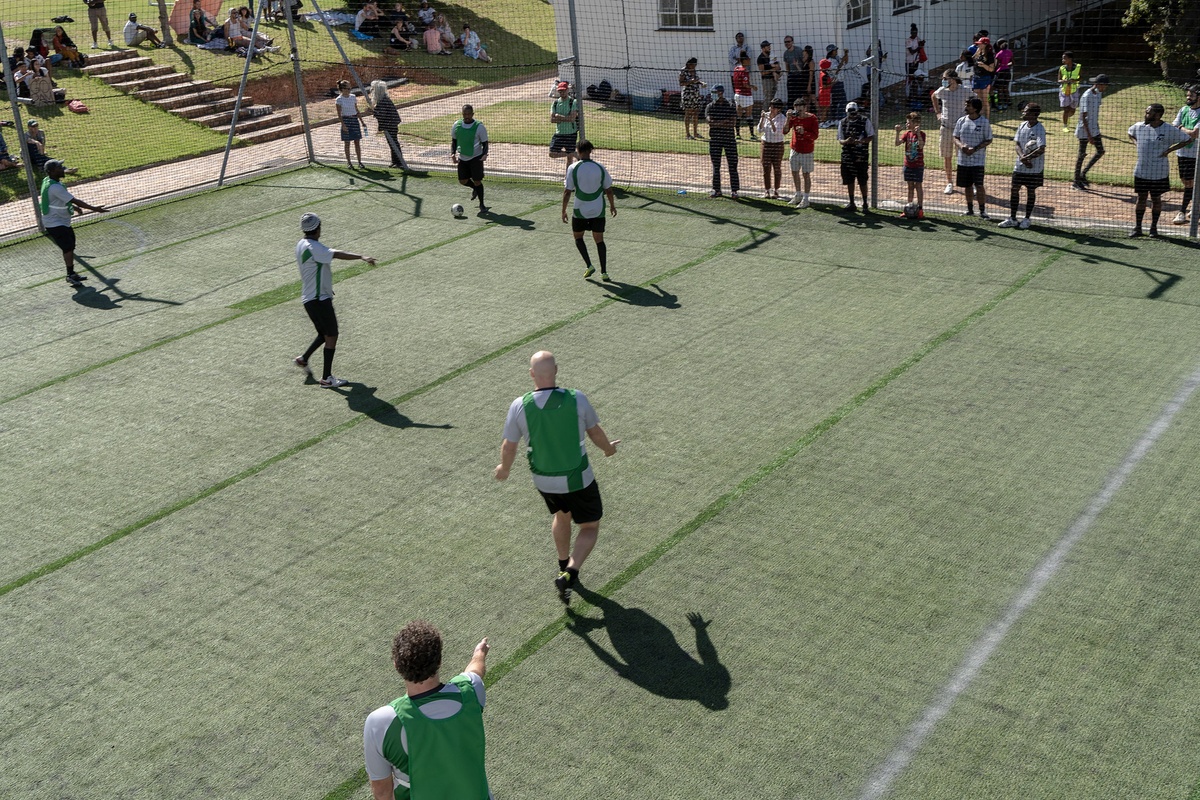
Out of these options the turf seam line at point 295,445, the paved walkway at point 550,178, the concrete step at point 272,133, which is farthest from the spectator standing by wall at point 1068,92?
the concrete step at point 272,133

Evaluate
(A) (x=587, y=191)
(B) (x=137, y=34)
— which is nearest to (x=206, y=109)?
(B) (x=137, y=34)

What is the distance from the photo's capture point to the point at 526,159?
2212cm

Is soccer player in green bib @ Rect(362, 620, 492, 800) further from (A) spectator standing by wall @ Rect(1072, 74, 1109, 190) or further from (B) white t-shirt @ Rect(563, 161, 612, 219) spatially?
(A) spectator standing by wall @ Rect(1072, 74, 1109, 190)

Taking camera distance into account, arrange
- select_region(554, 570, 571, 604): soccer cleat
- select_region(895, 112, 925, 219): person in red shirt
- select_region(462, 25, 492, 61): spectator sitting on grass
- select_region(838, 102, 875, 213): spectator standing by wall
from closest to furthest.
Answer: select_region(554, 570, 571, 604): soccer cleat → select_region(895, 112, 925, 219): person in red shirt → select_region(838, 102, 875, 213): spectator standing by wall → select_region(462, 25, 492, 61): spectator sitting on grass

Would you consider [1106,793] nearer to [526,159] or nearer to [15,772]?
[15,772]

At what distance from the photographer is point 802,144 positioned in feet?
55.9

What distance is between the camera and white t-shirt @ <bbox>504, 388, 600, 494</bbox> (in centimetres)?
742

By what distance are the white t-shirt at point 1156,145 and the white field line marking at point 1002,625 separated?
17.8ft

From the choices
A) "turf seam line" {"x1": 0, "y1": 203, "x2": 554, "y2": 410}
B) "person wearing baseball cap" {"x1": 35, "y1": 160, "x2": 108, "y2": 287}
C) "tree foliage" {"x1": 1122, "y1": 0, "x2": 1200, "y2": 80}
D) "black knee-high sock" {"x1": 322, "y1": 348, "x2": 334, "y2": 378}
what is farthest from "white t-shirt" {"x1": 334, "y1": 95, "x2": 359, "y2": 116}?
"tree foliage" {"x1": 1122, "y1": 0, "x2": 1200, "y2": 80}

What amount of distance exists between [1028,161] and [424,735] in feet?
42.8

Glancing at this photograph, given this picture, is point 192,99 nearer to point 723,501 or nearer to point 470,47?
point 470,47

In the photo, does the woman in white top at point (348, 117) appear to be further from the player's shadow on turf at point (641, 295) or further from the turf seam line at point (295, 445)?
the player's shadow on turf at point (641, 295)

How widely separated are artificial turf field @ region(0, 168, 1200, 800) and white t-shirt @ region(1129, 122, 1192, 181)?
97cm

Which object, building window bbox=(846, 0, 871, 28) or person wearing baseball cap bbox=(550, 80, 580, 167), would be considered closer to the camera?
person wearing baseball cap bbox=(550, 80, 580, 167)
